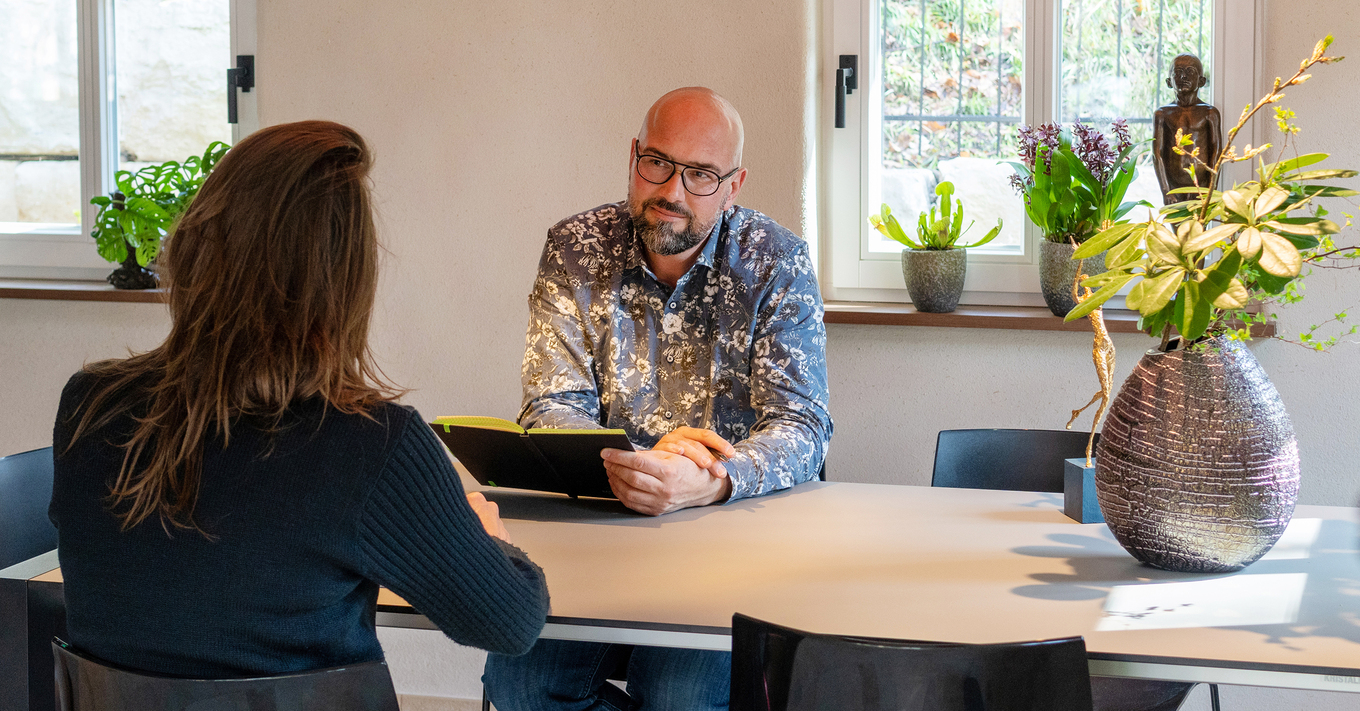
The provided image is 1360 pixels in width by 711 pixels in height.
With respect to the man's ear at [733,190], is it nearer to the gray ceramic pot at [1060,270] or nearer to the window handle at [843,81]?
the window handle at [843,81]

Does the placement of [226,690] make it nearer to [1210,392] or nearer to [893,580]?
[893,580]

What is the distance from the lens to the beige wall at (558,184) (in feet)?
8.26

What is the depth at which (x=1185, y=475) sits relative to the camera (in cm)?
136

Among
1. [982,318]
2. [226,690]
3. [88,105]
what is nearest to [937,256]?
[982,318]

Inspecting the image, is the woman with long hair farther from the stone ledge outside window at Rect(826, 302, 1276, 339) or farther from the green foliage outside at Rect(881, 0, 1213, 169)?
the green foliage outside at Rect(881, 0, 1213, 169)

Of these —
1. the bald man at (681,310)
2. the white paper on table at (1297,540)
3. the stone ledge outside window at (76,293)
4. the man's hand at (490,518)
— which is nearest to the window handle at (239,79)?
the stone ledge outside window at (76,293)

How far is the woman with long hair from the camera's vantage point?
42.1 inches

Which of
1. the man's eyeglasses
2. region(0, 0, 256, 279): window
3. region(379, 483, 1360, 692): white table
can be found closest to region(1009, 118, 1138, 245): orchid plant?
the man's eyeglasses

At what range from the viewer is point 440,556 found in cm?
114

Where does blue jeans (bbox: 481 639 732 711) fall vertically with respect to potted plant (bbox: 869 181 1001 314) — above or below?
below

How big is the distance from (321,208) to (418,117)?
1955 millimetres

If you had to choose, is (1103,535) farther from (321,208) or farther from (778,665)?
(321,208)

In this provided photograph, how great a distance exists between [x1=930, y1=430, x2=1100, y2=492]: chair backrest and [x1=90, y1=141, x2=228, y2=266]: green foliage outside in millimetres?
2194

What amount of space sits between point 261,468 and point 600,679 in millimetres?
902
